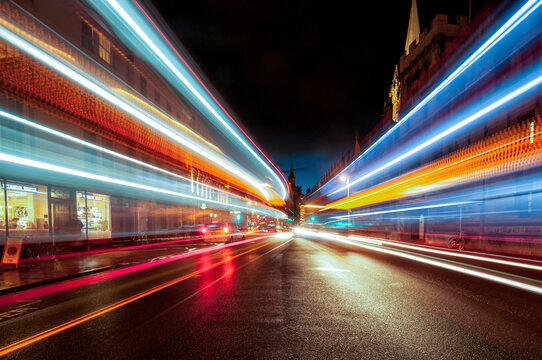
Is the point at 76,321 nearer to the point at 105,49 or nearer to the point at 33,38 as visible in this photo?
the point at 33,38

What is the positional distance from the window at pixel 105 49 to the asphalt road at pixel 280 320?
22.6 meters

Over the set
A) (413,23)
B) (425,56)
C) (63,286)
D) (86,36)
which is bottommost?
(63,286)

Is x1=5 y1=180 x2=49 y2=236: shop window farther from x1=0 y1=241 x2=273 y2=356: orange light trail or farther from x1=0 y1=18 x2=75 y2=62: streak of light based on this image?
x1=0 y1=241 x2=273 y2=356: orange light trail

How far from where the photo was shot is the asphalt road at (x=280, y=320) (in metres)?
3.92

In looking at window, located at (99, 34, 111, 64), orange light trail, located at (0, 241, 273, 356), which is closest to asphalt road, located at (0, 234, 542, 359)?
orange light trail, located at (0, 241, 273, 356)

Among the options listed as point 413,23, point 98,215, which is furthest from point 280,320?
point 413,23

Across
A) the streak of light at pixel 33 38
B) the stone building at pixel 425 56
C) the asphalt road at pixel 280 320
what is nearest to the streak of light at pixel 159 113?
the streak of light at pixel 33 38

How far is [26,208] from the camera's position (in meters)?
14.8

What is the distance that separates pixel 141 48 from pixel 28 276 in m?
8.16

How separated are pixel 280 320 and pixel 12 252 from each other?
1138 centimetres

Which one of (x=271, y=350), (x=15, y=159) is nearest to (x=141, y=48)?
(x=15, y=159)

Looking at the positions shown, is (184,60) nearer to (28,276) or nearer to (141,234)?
(28,276)

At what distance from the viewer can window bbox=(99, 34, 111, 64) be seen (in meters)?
24.5

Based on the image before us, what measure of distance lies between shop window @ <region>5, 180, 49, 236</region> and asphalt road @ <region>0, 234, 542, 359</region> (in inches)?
338
